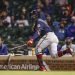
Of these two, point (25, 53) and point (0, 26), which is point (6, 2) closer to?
point (0, 26)

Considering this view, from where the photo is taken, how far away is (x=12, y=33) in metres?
13.7

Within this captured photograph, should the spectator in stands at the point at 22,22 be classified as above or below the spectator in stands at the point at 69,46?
above

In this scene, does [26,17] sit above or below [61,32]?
above

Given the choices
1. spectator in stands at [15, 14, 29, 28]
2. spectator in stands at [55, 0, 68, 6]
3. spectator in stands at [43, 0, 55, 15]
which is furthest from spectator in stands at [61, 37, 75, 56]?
spectator in stands at [55, 0, 68, 6]

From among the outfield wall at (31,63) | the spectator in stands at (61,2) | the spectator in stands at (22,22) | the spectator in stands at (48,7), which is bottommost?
the outfield wall at (31,63)

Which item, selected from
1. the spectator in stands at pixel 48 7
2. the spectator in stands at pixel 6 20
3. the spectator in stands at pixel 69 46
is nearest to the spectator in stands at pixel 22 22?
the spectator in stands at pixel 6 20

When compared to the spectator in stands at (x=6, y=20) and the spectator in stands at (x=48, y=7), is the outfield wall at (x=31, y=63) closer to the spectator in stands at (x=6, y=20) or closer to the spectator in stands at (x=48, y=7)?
the spectator in stands at (x=6, y=20)

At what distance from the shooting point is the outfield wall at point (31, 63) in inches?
438

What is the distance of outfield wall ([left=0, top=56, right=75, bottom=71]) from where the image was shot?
36.5 ft

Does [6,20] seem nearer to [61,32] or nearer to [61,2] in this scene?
[61,2]

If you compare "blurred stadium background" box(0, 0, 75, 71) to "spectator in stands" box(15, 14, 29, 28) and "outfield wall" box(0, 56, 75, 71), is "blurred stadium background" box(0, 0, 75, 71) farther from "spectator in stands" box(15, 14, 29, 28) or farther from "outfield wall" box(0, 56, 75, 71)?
"outfield wall" box(0, 56, 75, 71)

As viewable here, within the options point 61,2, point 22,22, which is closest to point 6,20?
point 22,22

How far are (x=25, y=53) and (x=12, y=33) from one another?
6.69 ft

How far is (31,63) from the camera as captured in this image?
11.2 metres
